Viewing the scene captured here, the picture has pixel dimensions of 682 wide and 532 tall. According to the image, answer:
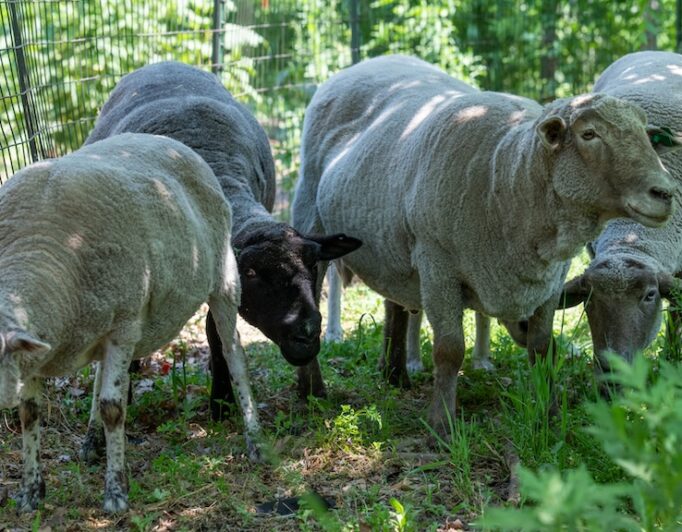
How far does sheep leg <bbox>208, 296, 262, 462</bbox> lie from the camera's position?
5145 mm

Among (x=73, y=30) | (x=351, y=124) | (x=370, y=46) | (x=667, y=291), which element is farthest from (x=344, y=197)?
(x=370, y=46)

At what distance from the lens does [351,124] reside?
21.1 feet

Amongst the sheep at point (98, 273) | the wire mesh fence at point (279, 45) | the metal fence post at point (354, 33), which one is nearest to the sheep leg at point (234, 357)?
the sheep at point (98, 273)

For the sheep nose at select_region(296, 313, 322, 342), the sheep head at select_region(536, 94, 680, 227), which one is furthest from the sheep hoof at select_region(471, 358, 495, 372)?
the sheep head at select_region(536, 94, 680, 227)

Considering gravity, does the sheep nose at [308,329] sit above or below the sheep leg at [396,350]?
above

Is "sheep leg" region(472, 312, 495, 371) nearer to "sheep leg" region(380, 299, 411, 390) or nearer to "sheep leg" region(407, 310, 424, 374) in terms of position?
"sheep leg" region(407, 310, 424, 374)

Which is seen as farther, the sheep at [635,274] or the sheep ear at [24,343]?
the sheep at [635,274]

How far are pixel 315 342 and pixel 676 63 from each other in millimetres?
3349

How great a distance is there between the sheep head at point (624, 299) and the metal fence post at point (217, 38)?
15.1ft

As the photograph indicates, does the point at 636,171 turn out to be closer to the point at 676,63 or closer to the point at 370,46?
the point at 676,63

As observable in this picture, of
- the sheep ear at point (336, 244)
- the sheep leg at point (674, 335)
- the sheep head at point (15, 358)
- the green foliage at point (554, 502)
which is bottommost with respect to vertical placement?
the sheep leg at point (674, 335)

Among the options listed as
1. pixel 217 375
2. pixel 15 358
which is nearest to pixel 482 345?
pixel 217 375

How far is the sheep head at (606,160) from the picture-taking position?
418cm

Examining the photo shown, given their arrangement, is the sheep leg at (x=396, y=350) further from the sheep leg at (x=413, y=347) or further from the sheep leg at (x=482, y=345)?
the sheep leg at (x=482, y=345)
